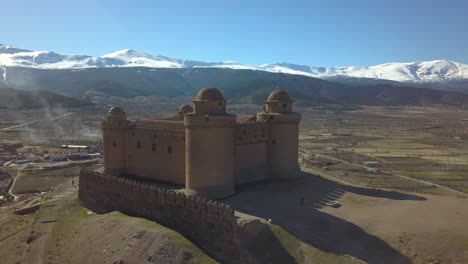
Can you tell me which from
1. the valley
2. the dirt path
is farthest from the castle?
the dirt path

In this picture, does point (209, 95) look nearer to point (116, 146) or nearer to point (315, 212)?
point (315, 212)

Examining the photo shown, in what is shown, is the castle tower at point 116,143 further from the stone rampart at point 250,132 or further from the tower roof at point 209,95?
the stone rampart at point 250,132

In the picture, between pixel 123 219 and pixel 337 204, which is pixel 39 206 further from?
pixel 337 204

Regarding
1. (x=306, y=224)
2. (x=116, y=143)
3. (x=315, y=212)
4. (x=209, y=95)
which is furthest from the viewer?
(x=116, y=143)

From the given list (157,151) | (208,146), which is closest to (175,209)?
(208,146)

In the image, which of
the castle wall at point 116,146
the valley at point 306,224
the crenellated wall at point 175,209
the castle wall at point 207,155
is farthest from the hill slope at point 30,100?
the castle wall at point 207,155

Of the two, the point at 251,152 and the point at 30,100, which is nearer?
the point at 251,152
